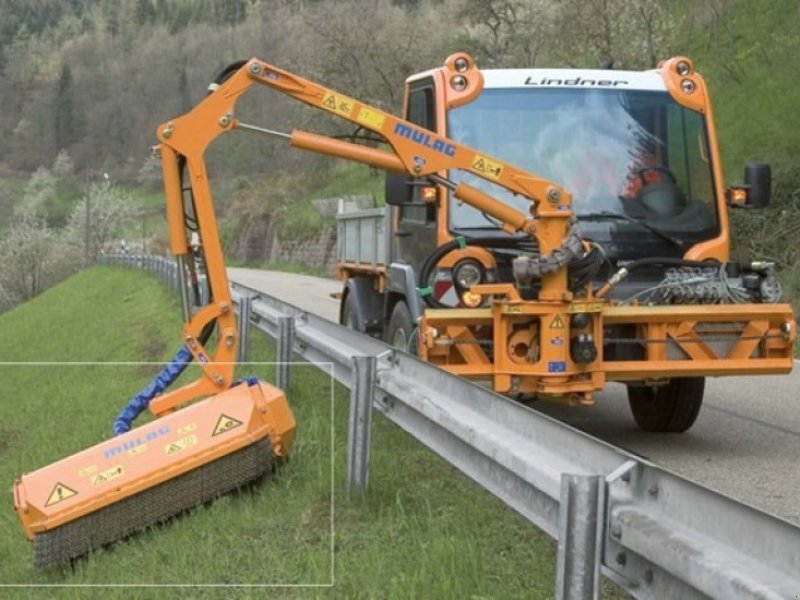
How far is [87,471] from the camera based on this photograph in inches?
235

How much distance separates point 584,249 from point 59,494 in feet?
12.2

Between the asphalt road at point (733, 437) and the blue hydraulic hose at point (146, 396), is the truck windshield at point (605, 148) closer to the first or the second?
the asphalt road at point (733, 437)

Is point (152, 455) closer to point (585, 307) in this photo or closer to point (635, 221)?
point (585, 307)

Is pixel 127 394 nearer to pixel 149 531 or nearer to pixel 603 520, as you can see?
pixel 149 531

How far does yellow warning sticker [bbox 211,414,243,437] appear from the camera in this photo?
621 centimetres

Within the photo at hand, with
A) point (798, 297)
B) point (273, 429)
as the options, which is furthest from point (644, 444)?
point (798, 297)

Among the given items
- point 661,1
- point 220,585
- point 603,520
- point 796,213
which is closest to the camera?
point 603,520

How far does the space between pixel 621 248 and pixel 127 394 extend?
145 inches

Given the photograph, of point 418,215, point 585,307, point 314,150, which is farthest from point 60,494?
point 418,215

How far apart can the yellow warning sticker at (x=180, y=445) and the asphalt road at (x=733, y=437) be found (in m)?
3.13

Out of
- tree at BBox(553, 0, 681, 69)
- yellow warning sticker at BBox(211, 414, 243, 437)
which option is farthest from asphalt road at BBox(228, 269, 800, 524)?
tree at BBox(553, 0, 681, 69)

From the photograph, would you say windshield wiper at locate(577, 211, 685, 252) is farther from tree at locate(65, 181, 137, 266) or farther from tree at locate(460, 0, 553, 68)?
tree at locate(65, 181, 137, 266)

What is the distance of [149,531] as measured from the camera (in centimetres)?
614

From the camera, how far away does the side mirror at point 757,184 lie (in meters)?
9.29
